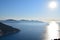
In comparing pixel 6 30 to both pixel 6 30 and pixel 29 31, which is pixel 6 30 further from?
pixel 29 31

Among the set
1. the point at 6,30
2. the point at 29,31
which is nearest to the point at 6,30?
the point at 6,30

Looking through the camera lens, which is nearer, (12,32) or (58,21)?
(12,32)

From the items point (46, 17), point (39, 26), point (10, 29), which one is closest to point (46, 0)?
point (46, 17)

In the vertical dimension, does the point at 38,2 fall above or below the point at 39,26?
above

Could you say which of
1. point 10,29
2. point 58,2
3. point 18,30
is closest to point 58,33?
point 58,2

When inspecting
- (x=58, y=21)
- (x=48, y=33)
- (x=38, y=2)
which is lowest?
(x=48, y=33)

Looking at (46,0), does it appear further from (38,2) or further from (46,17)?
(46,17)
